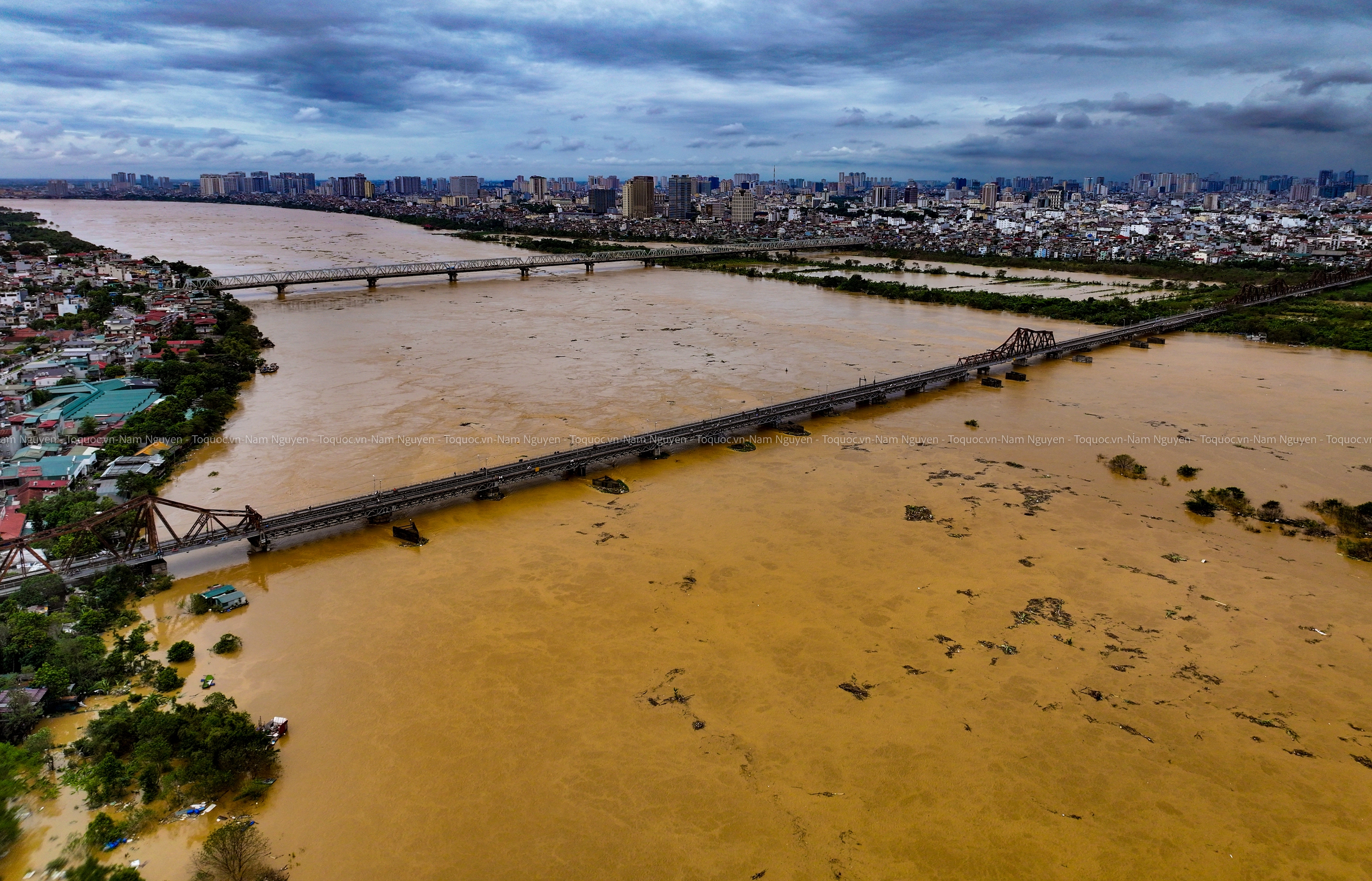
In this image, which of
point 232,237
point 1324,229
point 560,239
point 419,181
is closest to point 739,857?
→ point 560,239

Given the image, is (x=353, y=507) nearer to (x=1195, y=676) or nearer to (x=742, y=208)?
(x=1195, y=676)

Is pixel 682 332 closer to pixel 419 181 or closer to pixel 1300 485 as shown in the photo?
pixel 1300 485

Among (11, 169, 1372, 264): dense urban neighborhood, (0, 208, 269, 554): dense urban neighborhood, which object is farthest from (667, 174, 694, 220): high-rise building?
(0, 208, 269, 554): dense urban neighborhood

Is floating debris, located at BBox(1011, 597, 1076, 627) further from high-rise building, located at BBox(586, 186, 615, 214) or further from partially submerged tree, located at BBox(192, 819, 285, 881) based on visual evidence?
high-rise building, located at BBox(586, 186, 615, 214)

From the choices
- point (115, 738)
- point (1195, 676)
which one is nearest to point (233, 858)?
point (115, 738)

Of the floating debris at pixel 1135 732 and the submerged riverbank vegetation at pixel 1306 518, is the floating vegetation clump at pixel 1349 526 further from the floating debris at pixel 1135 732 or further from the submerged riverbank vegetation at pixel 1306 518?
the floating debris at pixel 1135 732
